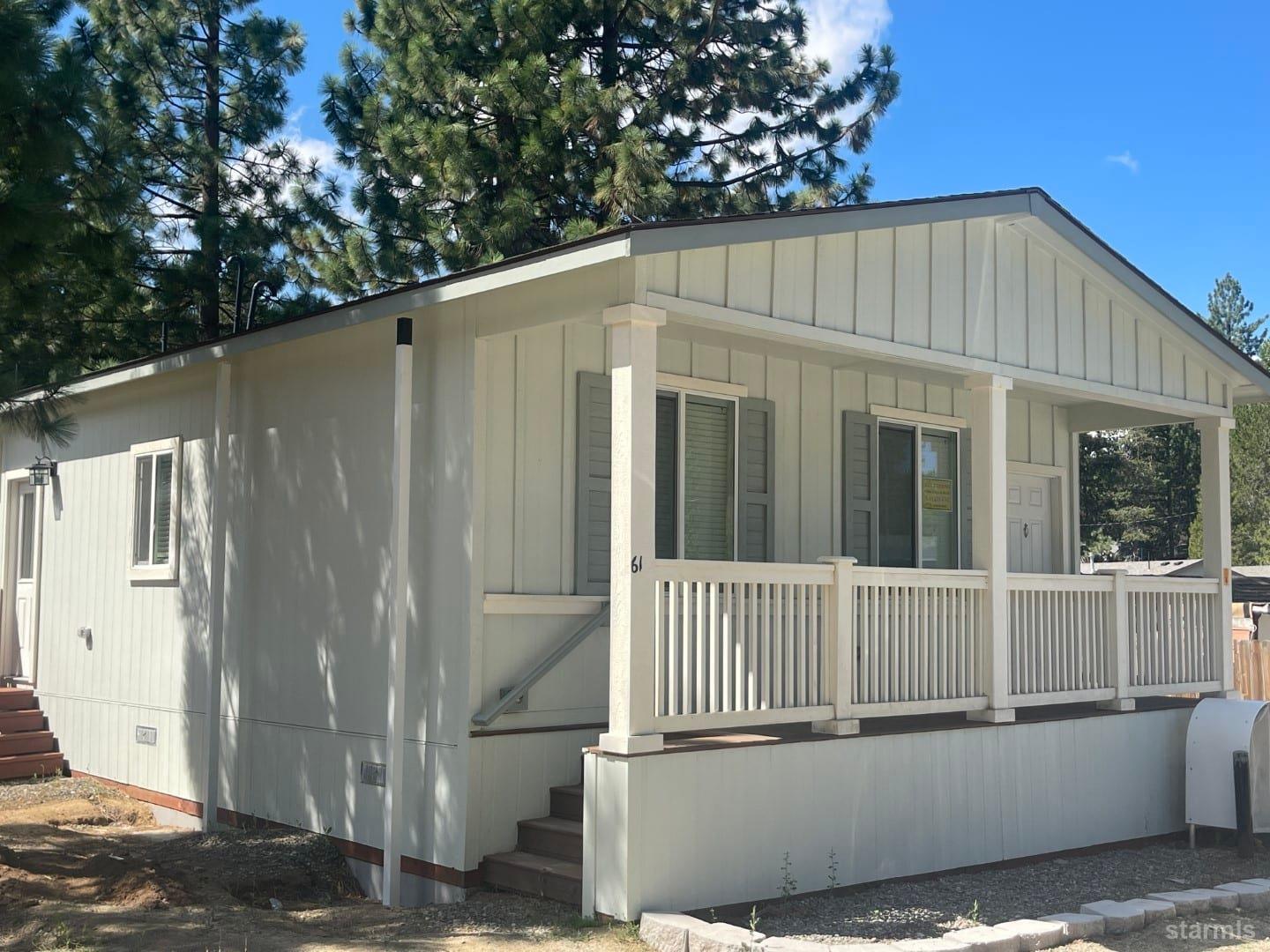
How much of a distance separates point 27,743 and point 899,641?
8042 millimetres

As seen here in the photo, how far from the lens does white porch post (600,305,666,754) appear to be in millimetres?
6652

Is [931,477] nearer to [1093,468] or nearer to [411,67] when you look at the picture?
[411,67]

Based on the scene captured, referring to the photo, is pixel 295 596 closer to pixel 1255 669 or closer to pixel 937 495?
pixel 937 495

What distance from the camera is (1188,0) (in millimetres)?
31562

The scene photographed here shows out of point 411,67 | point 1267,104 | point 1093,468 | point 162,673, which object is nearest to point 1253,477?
point 1093,468

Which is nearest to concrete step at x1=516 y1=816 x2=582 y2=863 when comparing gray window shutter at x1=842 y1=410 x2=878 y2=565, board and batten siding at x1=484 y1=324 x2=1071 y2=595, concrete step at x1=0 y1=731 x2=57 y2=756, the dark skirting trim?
the dark skirting trim

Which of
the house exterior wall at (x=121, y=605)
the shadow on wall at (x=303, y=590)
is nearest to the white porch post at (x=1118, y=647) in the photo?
the shadow on wall at (x=303, y=590)

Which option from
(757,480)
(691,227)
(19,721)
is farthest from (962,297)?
(19,721)

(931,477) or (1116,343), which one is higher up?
(1116,343)

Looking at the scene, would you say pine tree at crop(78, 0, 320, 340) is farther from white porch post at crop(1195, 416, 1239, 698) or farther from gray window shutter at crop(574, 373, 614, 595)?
white porch post at crop(1195, 416, 1239, 698)

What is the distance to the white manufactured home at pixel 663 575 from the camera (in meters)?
7.02

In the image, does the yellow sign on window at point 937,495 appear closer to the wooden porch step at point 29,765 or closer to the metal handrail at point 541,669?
the metal handrail at point 541,669

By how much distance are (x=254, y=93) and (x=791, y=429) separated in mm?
11677

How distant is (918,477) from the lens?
35.9 feet
